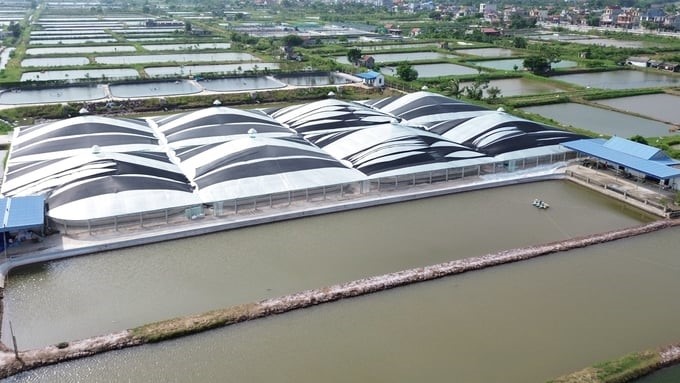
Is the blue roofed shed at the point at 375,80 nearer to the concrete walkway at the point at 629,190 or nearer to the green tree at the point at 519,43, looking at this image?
the concrete walkway at the point at 629,190

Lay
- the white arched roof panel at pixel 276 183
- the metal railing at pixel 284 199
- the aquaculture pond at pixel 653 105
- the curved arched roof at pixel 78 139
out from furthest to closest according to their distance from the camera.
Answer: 1. the aquaculture pond at pixel 653 105
2. the curved arched roof at pixel 78 139
3. the white arched roof panel at pixel 276 183
4. the metal railing at pixel 284 199

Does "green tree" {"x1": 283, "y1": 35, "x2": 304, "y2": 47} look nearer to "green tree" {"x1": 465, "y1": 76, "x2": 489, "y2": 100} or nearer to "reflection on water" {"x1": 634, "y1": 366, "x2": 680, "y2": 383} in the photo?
"green tree" {"x1": 465, "y1": 76, "x2": 489, "y2": 100}

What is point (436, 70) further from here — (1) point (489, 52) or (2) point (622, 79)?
(2) point (622, 79)

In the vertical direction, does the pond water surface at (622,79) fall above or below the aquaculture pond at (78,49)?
below

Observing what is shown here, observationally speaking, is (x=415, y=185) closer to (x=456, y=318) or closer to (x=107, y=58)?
(x=456, y=318)

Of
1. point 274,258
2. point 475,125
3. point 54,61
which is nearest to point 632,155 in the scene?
point 475,125

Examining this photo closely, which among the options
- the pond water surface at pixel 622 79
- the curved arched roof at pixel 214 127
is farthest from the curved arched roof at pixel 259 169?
the pond water surface at pixel 622 79
